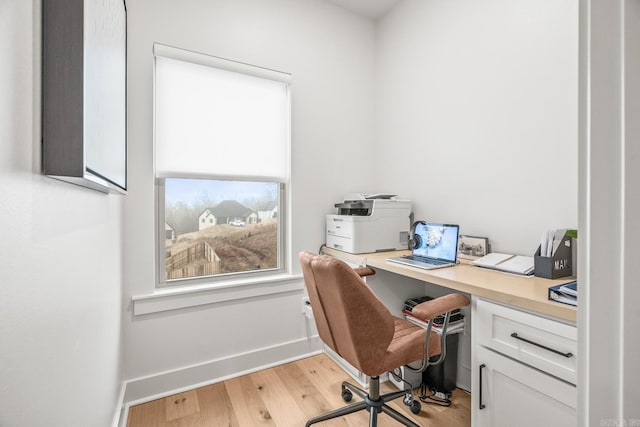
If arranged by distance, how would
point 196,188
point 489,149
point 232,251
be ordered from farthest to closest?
point 232,251 → point 196,188 → point 489,149

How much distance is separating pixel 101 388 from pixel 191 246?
3.40 ft

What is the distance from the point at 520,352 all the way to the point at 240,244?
1797 millimetres

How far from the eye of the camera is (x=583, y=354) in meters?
0.58

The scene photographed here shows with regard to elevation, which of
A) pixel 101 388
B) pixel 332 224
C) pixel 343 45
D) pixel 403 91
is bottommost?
pixel 101 388

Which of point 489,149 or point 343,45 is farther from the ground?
point 343,45

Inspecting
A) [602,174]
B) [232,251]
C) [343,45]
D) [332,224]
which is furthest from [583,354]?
[343,45]

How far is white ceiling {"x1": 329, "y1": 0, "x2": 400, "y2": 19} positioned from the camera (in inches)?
98.0

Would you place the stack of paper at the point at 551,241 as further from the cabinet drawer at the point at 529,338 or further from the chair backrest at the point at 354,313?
the chair backrest at the point at 354,313

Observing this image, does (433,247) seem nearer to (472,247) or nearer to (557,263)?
(472,247)

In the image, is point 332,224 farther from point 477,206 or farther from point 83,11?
point 83,11

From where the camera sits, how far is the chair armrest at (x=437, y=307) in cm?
121

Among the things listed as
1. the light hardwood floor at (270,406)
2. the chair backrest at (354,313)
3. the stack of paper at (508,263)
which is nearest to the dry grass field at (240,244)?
the light hardwood floor at (270,406)

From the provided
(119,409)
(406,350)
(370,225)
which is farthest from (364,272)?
(119,409)

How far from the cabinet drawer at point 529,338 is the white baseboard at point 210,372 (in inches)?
56.7
